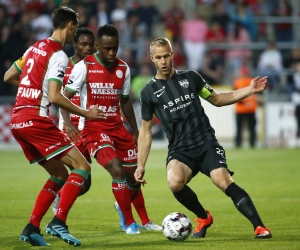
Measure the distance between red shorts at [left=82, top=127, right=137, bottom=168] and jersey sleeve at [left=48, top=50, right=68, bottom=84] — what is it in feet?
4.52

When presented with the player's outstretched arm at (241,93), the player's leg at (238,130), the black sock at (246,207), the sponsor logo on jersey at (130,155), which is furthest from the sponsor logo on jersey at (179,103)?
the player's leg at (238,130)

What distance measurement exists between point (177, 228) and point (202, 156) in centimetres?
90

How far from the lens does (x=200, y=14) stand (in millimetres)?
24969

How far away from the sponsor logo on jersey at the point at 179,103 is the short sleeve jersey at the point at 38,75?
1.39 meters

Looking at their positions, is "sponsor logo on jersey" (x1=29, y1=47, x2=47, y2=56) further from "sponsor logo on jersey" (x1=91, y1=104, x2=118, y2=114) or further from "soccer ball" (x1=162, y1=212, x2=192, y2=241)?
"soccer ball" (x1=162, y1=212, x2=192, y2=241)

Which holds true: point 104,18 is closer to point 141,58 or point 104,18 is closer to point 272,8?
point 141,58

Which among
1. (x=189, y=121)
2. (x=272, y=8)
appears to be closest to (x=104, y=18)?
(x=272, y=8)

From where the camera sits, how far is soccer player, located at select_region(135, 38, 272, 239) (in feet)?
26.7

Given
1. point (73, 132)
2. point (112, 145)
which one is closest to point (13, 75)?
point (73, 132)

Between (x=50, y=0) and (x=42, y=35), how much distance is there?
1.81 meters

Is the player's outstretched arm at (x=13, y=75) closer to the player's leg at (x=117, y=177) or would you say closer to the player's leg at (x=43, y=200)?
the player's leg at (x=43, y=200)

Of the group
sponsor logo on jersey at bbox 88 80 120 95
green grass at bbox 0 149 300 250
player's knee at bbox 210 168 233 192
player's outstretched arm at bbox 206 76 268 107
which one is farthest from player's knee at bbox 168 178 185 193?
sponsor logo on jersey at bbox 88 80 120 95

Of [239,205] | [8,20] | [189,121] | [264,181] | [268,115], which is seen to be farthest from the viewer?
[8,20]

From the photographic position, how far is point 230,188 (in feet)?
25.7
